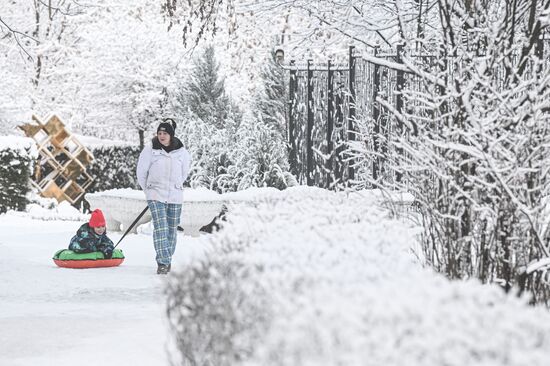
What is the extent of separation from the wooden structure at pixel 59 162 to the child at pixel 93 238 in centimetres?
1431

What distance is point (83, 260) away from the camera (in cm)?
1303

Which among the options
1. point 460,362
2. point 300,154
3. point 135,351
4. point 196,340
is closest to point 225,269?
point 196,340

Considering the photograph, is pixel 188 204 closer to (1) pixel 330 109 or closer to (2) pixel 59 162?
(1) pixel 330 109

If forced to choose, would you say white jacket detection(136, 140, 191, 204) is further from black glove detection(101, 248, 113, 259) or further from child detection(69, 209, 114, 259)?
black glove detection(101, 248, 113, 259)

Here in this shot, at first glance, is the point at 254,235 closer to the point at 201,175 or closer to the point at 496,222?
the point at 496,222

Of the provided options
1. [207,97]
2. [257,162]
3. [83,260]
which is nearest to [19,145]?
[207,97]

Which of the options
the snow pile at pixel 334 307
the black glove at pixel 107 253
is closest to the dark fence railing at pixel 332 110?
the black glove at pixel 107 253

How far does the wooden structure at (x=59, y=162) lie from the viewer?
2759cm

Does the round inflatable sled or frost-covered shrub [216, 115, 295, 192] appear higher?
frost-covered shrub [216, 115, 295, 192]

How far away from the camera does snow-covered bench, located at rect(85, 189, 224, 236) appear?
1720 centimetres

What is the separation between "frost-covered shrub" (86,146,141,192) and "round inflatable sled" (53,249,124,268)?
14888 mm

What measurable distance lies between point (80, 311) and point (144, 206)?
8.56 metres

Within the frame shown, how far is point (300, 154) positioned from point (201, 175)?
3.16 meters

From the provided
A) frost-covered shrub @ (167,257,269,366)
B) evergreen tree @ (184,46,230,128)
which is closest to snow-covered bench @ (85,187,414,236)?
evergreen tree @ (184,46,230,128)
